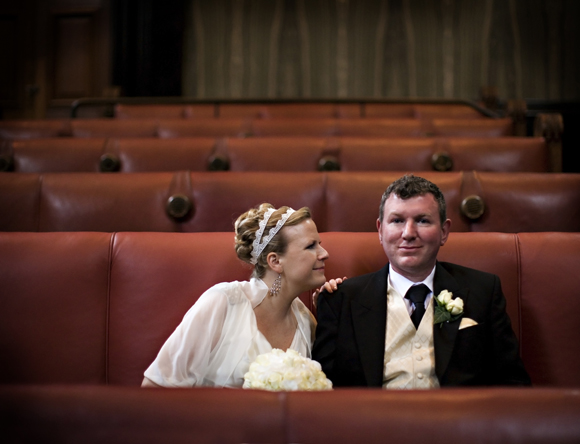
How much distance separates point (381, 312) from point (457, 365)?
21 centimetres

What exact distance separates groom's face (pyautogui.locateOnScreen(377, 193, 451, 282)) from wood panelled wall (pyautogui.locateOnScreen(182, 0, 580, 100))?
4365 mm

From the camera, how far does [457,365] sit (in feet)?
4.42

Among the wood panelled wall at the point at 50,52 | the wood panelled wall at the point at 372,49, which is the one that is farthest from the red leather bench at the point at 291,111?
the wood panelled wall at the point at 372,49

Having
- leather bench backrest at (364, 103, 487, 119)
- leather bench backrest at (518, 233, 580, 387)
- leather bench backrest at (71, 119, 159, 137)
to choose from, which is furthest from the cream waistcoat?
leather bench backrest at (364, 103, 487, 119)

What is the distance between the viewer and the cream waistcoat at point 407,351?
4.43 ft

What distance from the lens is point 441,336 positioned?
1.36 m

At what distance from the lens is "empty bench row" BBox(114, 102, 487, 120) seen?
4.02 metres

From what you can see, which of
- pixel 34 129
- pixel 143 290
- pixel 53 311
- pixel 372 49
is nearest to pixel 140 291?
pixel 143 290

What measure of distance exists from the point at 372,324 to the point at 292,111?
2859 mm

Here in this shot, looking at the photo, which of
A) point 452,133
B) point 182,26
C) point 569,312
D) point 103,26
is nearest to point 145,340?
point 569,312

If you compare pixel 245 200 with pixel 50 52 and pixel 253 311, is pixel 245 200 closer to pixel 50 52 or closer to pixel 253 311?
pixel 253 311

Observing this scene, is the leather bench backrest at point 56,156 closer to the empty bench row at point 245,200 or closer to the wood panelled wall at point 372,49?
the empty bench row at point 245,200

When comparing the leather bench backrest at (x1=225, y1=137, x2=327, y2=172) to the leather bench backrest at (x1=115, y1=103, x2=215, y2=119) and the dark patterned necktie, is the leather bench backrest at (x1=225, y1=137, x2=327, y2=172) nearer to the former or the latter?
the dark patterned necktie

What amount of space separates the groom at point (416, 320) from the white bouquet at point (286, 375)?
0.19 metres
